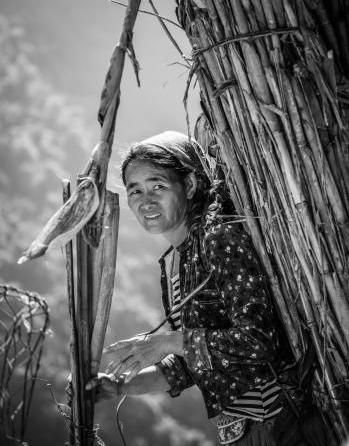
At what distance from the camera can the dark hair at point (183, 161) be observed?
216cm

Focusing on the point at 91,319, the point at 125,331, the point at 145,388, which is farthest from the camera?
the point at 125,331

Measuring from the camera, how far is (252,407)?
1812 mm

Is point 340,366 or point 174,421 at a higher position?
point 174,421

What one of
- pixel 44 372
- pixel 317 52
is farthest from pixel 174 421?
pixel 317 52

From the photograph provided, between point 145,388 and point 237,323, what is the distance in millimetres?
666

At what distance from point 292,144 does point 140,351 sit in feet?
2.98

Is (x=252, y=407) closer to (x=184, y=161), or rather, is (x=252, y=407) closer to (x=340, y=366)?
(x=340, y=366)

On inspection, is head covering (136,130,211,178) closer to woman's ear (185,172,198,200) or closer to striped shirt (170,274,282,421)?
woman's ear (185,172,198,200)

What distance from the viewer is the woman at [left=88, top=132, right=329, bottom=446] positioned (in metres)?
1.70

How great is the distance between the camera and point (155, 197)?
2.13 meters

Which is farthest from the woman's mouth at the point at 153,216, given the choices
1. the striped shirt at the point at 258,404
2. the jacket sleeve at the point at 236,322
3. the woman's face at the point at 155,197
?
the striped shirt at the point at 258,404

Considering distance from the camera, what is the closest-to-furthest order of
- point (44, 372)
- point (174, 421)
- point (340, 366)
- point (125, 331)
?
point (340, 366)
point (44, 372)
point (174, 421)
point (125, 331)

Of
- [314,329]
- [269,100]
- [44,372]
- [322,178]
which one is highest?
[44,372]

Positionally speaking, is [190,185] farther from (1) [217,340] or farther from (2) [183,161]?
(1) [217,340]
